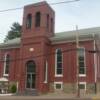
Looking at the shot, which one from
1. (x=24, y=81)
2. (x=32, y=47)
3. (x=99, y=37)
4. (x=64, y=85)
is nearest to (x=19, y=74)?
(x=24, y=81)

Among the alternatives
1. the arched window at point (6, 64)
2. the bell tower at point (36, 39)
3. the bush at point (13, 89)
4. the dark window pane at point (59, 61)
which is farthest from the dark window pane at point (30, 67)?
the arched window at point (6, 64)

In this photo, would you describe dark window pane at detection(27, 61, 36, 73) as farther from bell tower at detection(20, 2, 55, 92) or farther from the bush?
the bush

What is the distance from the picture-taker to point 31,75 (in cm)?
3575

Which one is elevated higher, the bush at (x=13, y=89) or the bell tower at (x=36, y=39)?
the bell tower at (x=36, y=39)

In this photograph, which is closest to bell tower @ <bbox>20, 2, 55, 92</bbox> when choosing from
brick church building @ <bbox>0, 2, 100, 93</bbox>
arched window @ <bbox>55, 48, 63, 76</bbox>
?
brick church building @ <bbox>0, 2, 100, 93</bbox>

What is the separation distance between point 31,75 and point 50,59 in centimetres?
389

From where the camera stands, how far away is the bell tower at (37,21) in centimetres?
3691

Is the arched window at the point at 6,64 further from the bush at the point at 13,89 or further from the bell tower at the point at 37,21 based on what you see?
the bell tower at the point at 37,21

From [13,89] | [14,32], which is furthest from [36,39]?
[14,32]

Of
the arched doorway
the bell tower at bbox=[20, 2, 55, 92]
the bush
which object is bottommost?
the bush

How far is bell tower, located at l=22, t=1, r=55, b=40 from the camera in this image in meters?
36.9

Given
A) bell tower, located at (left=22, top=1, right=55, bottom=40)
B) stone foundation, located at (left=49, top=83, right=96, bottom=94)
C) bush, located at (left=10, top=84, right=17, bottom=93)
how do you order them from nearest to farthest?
1. stone foundation, located at (left=49, top=83, right=96, bottom=94)
2. bush, located at (left=10, top=84, right=17, bottom=93)
3. bell tower, located at (left=22, top=1, right=55, bottom=40)

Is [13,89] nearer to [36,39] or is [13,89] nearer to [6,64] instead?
[6,64]

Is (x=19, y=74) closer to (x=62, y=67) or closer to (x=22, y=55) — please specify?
(x=22, y=55)
